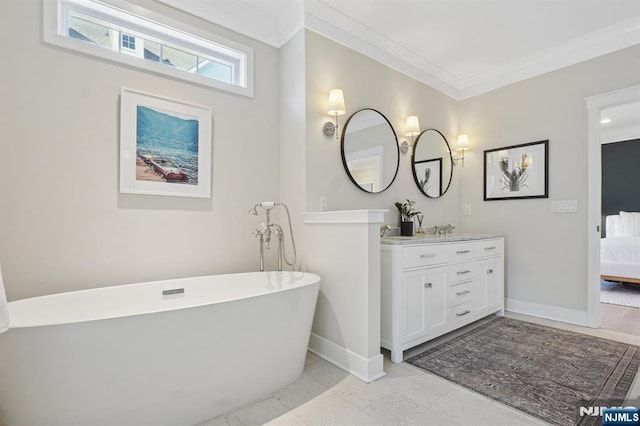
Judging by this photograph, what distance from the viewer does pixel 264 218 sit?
271cm

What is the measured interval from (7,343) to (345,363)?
1.75m

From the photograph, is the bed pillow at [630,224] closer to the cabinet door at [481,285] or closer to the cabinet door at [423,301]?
the cabinet door at [481,285]

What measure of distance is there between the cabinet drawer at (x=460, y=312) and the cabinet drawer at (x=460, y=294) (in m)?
0.03

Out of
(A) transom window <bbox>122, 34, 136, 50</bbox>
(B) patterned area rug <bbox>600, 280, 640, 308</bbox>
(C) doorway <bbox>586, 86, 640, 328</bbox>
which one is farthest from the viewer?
(B) patterned area rug <bbox>600, 280, 640, 308</bbox>

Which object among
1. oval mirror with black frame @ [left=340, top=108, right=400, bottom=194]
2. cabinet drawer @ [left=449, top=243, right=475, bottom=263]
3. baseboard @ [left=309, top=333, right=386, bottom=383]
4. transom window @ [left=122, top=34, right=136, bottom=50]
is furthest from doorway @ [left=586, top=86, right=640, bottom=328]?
transom window @ [left=122, top=34, right=136, bottom=50]

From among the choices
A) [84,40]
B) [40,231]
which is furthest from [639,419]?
[84,40]

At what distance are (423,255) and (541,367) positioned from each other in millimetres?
1050

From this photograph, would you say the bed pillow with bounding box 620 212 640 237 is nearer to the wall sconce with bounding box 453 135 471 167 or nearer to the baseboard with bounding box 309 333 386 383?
the wall sconce with bounding box 453 135 471 167

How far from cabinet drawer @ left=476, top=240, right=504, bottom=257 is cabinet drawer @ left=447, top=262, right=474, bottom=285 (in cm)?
19

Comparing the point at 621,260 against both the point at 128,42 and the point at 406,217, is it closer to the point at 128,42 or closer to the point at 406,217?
the point at 406,217

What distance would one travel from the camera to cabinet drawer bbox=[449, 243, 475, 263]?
2651 mm

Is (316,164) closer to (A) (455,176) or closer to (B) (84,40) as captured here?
(B) (84,40)

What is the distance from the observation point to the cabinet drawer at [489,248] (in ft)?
9.68

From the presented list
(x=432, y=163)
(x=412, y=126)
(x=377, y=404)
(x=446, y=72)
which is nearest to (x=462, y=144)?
(x=432, y=163)
